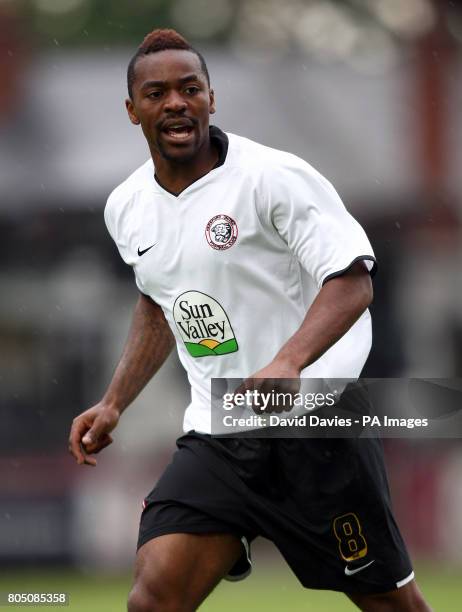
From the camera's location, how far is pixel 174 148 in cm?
514

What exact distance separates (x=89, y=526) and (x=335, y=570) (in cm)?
717

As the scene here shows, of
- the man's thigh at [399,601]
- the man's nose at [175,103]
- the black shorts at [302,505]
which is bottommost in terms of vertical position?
the man's thigh at [399,601]

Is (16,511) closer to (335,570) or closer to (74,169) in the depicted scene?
(74,169)

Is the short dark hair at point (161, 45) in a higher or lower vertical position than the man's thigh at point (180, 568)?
higher

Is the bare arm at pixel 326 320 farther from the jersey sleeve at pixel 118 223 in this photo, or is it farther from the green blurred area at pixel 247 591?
the green blurred area at pixel 247 591

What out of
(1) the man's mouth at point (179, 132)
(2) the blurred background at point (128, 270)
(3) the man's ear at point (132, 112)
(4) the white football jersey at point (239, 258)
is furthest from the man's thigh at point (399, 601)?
(2) the blurred background at point (128, 270)

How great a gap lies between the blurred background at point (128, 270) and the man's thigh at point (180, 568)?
5733 millimetres

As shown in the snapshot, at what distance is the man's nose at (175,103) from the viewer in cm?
504

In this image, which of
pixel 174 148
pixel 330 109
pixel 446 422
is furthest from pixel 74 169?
pixel 174 148

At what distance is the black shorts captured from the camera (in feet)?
17.0

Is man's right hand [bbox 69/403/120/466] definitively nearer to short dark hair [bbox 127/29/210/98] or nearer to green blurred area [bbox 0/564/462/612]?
short dark hair [bbox 127/29/210/98]

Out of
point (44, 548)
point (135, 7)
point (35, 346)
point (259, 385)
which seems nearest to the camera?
point (259, 385)

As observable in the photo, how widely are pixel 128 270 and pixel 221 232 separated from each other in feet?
28.4

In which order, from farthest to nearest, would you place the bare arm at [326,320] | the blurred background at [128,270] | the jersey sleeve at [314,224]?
the blurred background at [128,270] < the jersey sleeve at [314,224] < the bare arm at [326,320]
